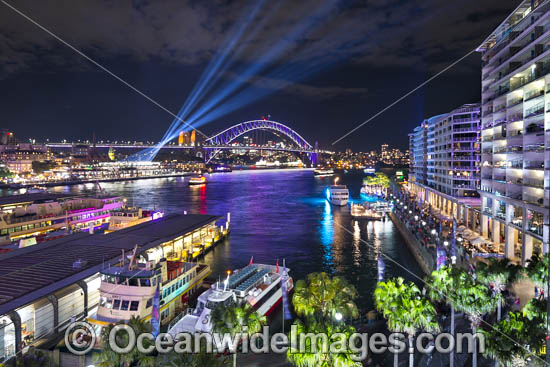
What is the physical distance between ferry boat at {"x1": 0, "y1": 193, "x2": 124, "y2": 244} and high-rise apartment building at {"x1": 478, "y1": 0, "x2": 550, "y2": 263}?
29.8 meters

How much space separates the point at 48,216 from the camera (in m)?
30.4

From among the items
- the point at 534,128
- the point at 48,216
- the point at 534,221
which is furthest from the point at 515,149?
the point at 48,216

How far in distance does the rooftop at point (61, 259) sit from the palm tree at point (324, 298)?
9120mm

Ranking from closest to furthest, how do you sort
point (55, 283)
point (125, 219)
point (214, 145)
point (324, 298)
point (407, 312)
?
point (407, 312)
point (324, 298)
point (55, 283)
point (125, 219)
point (214, 145)

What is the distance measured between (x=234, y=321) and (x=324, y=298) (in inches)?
126

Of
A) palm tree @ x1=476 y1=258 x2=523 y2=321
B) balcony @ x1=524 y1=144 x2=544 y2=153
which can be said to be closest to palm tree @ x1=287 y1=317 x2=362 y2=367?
palm tree @ x1=476 y1=258 x2=523 y2=321

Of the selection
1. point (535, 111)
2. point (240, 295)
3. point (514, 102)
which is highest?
point (514, 102)

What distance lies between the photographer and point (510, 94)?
72.2 ft

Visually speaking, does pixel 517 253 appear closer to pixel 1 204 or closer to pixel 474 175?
pixel 474 175

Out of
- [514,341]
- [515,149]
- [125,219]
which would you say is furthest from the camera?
[125,219]

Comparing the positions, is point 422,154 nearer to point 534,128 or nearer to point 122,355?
point 534,128

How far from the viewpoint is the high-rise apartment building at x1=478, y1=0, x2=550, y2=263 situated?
60.2 feet

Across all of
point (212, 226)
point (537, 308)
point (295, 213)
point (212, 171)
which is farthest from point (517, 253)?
point (212, 171)

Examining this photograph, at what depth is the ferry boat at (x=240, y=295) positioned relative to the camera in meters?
12.6
